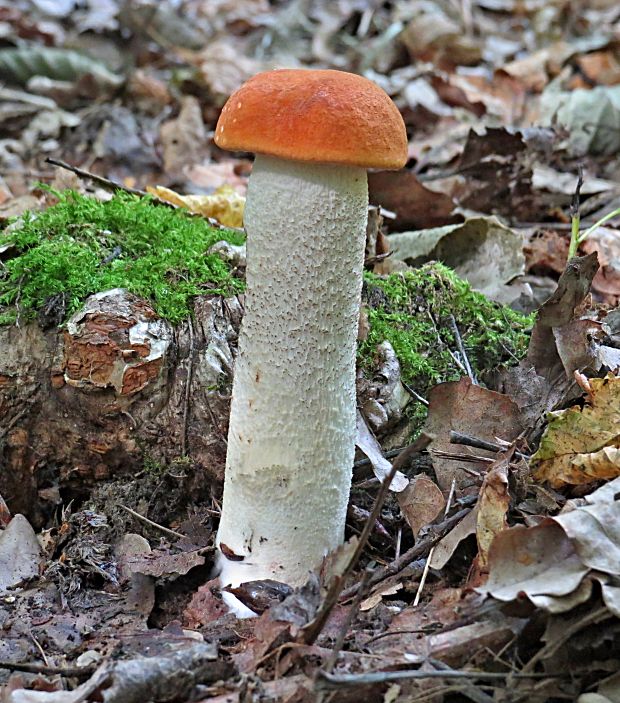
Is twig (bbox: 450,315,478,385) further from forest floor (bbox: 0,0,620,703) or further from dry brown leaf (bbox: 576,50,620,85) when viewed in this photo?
dry brown leaf (bbox: 576,50,620,85)

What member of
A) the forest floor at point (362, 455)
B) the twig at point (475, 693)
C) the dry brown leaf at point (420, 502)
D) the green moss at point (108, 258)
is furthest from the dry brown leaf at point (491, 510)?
the green moss at point (108, 258)

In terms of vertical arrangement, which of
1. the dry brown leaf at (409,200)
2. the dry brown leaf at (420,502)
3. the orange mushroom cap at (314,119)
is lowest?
the dry brown leaf at (420,502)

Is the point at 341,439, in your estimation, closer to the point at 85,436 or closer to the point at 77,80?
the point at 85,436

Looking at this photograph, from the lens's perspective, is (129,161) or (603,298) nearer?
(603,298)

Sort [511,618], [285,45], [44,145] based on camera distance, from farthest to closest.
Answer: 1. [285,45]
2. [44,145]
3. [511,618]

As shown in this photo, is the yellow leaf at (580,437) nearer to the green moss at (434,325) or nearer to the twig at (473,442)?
the twig at (473,442)

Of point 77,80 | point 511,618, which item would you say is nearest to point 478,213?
point 511,618

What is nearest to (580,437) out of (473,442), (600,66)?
(473,442)
